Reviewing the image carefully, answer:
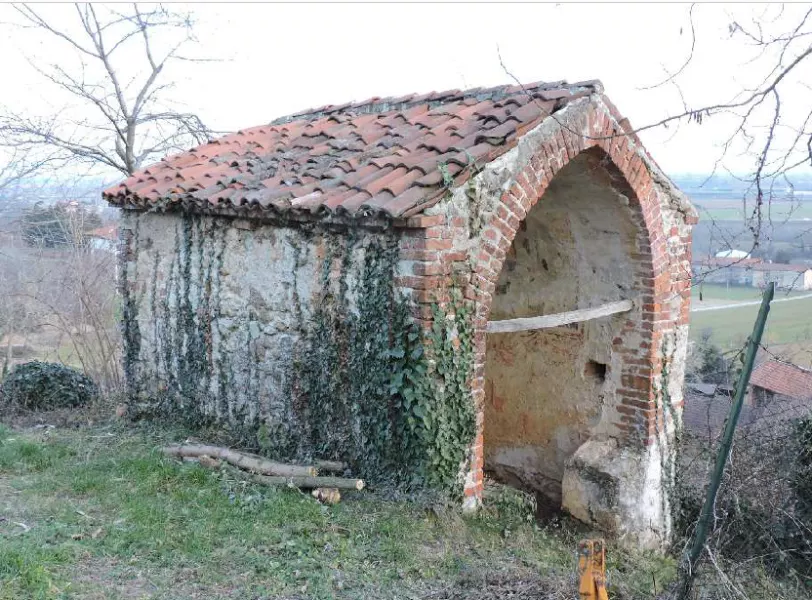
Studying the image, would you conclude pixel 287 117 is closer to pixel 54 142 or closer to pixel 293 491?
pixel 293 491

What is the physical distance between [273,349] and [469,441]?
192cm

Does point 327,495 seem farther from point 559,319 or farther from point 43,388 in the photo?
point 43,388

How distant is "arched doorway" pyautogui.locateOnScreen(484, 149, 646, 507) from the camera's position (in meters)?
6.27

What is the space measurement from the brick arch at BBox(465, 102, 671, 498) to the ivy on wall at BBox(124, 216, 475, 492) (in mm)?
245

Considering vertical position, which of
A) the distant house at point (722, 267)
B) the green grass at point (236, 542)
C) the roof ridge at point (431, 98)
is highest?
the roof ridge at point (431, 98)

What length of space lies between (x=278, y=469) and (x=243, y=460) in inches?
16.6

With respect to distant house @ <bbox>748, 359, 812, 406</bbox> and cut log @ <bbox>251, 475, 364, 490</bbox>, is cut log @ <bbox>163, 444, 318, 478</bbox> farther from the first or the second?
distant house @ <bbox>748, 359, 812, 406</bbox>

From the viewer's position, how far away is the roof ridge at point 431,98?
577 cm

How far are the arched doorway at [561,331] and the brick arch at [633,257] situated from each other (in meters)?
0.07

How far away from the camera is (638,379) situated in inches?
257

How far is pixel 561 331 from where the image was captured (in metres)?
7.20

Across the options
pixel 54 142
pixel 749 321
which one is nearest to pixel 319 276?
pixel 54 142

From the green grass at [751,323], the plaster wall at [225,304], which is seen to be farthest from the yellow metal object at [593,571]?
the green grass at [751,323]

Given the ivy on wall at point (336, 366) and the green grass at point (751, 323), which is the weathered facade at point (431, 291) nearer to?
the ivy on wall at point (336, 366)
